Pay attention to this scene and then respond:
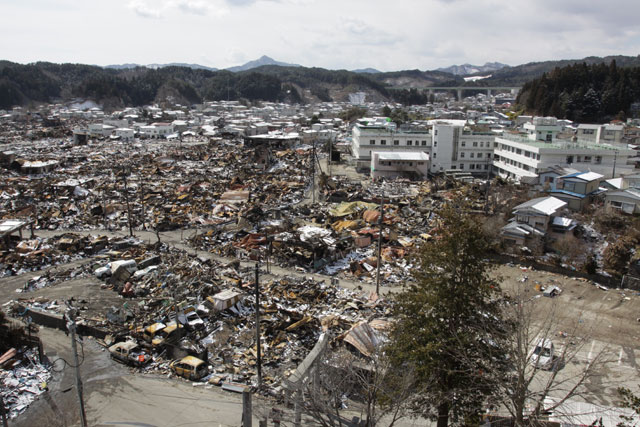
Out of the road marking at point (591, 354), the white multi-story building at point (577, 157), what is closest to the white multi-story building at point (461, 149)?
the white multi-story building at point (577, 157)

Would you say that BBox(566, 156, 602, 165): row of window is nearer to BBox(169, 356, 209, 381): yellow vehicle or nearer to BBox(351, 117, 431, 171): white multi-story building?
BBox(351, 117, 431, 171): white multi-story building

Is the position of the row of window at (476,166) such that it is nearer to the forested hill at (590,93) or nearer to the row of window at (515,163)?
the row of window at (515,163)

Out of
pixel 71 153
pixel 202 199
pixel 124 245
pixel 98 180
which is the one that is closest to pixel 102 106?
pixel 71 153

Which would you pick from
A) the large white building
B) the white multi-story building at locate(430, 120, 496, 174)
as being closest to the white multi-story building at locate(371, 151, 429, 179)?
the white multi-story building at locate(430, 120, 496, 174)

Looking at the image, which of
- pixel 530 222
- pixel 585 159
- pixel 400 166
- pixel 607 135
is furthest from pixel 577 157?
pixel 607 135

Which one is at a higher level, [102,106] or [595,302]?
[102,106]

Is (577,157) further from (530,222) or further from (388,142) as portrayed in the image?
(388,142)

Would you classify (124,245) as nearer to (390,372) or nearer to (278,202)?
(278,202)
